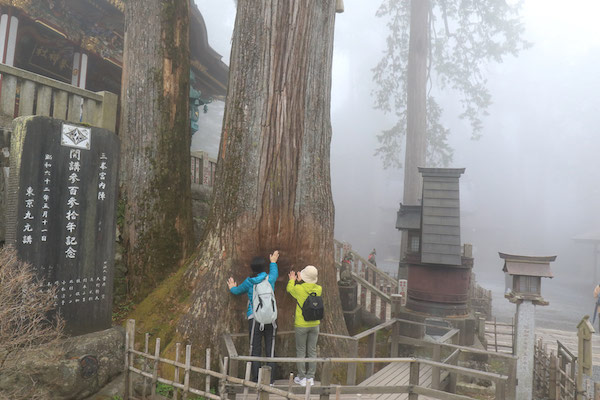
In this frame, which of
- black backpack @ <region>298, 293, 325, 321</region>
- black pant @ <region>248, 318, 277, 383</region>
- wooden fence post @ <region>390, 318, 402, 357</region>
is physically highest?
black backpack @ <region>298, 293, 325, 321</region>

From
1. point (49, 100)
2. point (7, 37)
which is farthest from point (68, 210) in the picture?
point (7, 37)

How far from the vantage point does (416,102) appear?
652 inches

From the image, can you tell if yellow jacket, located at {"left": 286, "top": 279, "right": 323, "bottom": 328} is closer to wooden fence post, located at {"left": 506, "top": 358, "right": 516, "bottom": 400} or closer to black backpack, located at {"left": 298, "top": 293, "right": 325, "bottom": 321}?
black backpack, located at {"left": 298, "top": 293, "right": 325, "bottom": 321}

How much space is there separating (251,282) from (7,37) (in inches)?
288

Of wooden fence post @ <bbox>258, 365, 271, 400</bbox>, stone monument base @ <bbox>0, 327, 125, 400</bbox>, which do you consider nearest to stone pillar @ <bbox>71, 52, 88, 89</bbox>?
stone monument base @ <bbox>0, 327, 125, 400</bbox>

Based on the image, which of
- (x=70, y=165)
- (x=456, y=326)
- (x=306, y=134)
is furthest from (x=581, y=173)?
(x=70, y=165)

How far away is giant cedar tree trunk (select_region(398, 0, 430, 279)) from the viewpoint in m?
15.8

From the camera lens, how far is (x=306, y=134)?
5379mm

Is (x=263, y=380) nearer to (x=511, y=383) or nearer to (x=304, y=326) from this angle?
(x=304, y=326)

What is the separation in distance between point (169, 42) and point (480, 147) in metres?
49.4

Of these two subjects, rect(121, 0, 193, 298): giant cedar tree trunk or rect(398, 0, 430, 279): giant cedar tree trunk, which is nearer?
rect(121, 0, 193, 298): giant cedar tree trunk

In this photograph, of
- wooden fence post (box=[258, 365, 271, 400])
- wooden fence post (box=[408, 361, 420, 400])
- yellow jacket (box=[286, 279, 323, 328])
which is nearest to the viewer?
wooden fence post (box=[258, 365, 271, 400])

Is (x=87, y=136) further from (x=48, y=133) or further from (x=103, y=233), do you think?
(x=103, y=233)

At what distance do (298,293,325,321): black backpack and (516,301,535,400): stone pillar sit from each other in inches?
141
